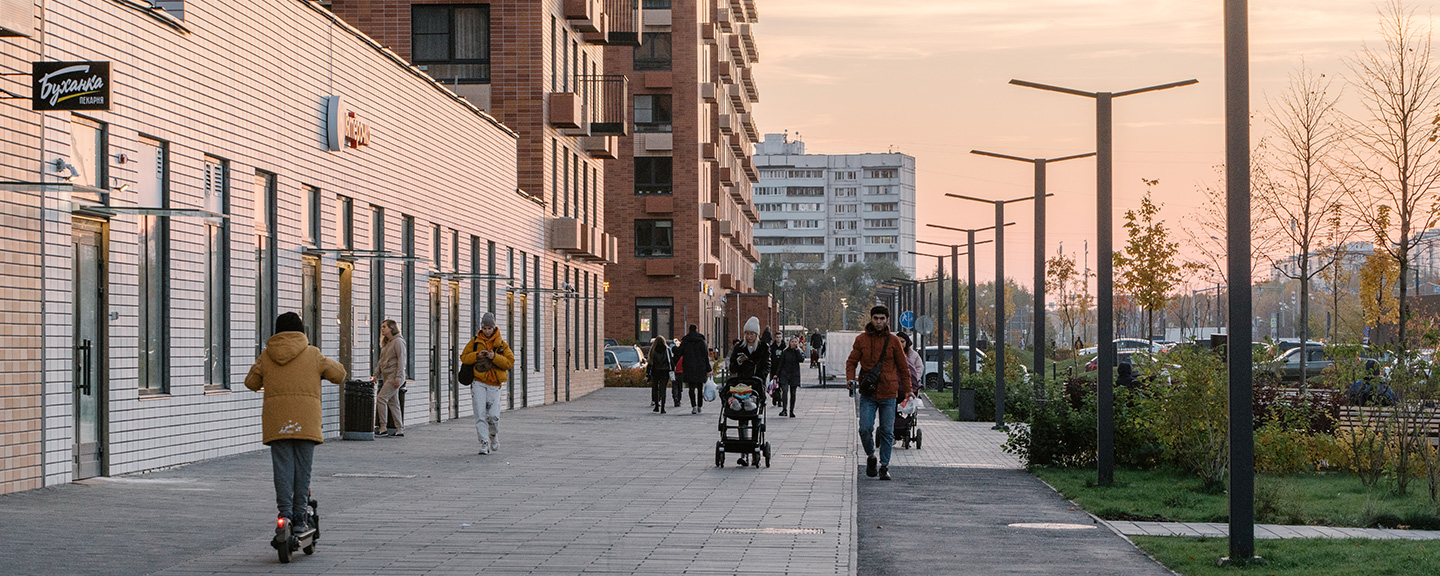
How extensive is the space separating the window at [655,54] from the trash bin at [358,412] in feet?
178

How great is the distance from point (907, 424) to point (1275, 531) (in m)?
10.2

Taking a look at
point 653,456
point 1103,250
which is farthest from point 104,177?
point 1103,250

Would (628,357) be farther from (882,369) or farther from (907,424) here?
(882,369)

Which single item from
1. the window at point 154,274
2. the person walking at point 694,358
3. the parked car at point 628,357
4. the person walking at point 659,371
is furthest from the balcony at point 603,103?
the window at point 154,274

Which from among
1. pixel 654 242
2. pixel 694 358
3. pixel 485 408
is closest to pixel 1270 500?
pixel 485 408

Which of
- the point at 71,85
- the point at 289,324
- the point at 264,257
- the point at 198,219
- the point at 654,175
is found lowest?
the point at 289,324

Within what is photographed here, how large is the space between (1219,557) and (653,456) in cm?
1015

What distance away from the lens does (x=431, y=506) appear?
44.7 ft

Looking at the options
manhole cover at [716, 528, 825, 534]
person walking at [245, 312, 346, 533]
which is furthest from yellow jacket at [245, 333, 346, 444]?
manhole cover at [716, 528, 825, 534]

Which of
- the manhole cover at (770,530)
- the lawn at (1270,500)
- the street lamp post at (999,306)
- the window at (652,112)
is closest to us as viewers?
the manhole cover at (770,530)

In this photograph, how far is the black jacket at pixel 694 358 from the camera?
1282 inches

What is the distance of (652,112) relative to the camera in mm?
75062

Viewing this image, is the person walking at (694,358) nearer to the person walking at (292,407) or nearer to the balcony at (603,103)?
the balcony at (603,103)

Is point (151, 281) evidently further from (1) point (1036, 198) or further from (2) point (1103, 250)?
(1) point (1036, 198)
